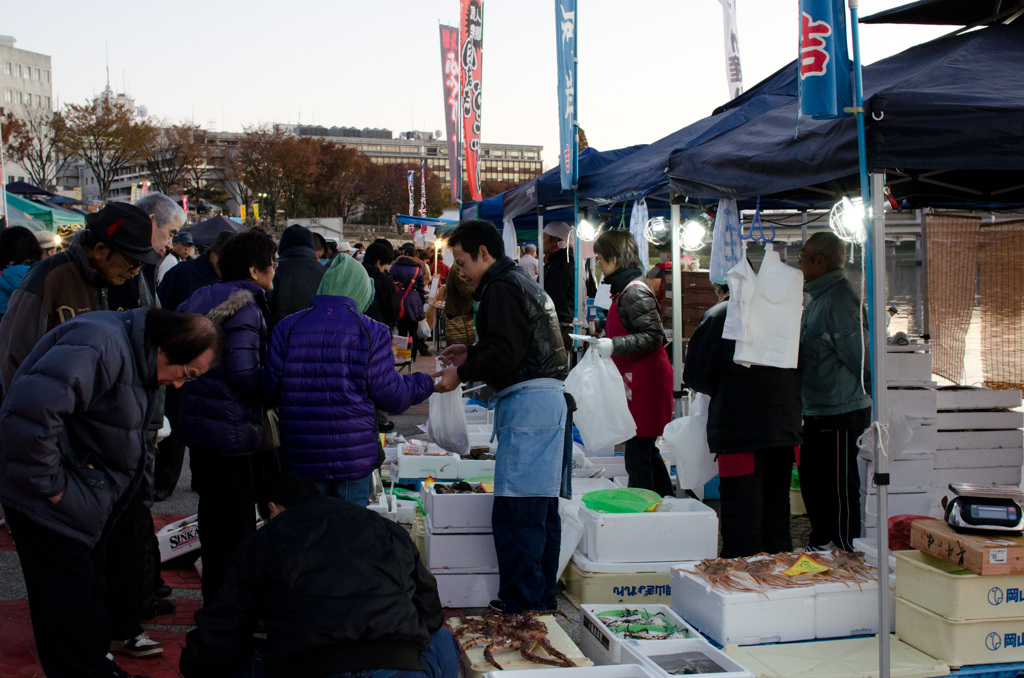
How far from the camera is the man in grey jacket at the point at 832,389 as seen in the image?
4930 millimetres

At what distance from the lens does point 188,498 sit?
648cm

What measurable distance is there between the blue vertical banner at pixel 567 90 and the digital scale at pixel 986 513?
4916 mm

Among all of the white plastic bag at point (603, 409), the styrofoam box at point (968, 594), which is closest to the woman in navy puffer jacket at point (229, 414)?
the white plastic bag at point (603, 409)

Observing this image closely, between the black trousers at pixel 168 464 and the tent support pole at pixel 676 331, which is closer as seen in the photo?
the black trousers at pixel 168 464

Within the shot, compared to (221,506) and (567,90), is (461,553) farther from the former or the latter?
(567,90)

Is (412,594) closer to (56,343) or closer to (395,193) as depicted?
(56,343)

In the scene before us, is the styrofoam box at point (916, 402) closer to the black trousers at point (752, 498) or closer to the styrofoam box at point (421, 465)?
the black trousers at point (752, 498)

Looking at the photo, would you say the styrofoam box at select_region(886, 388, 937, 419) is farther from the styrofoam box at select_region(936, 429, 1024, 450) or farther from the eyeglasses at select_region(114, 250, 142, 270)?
the eyeglasses at select_region(114, 250, 142, 270)

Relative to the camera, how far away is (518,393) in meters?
3.96

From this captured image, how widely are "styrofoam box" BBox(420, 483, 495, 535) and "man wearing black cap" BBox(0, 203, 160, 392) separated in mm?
1830

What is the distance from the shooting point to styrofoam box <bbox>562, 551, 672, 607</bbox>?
14.3 feet

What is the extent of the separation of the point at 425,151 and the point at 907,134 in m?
170

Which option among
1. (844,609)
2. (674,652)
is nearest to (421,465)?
(674,652)

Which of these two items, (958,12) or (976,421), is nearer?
(958,12)
